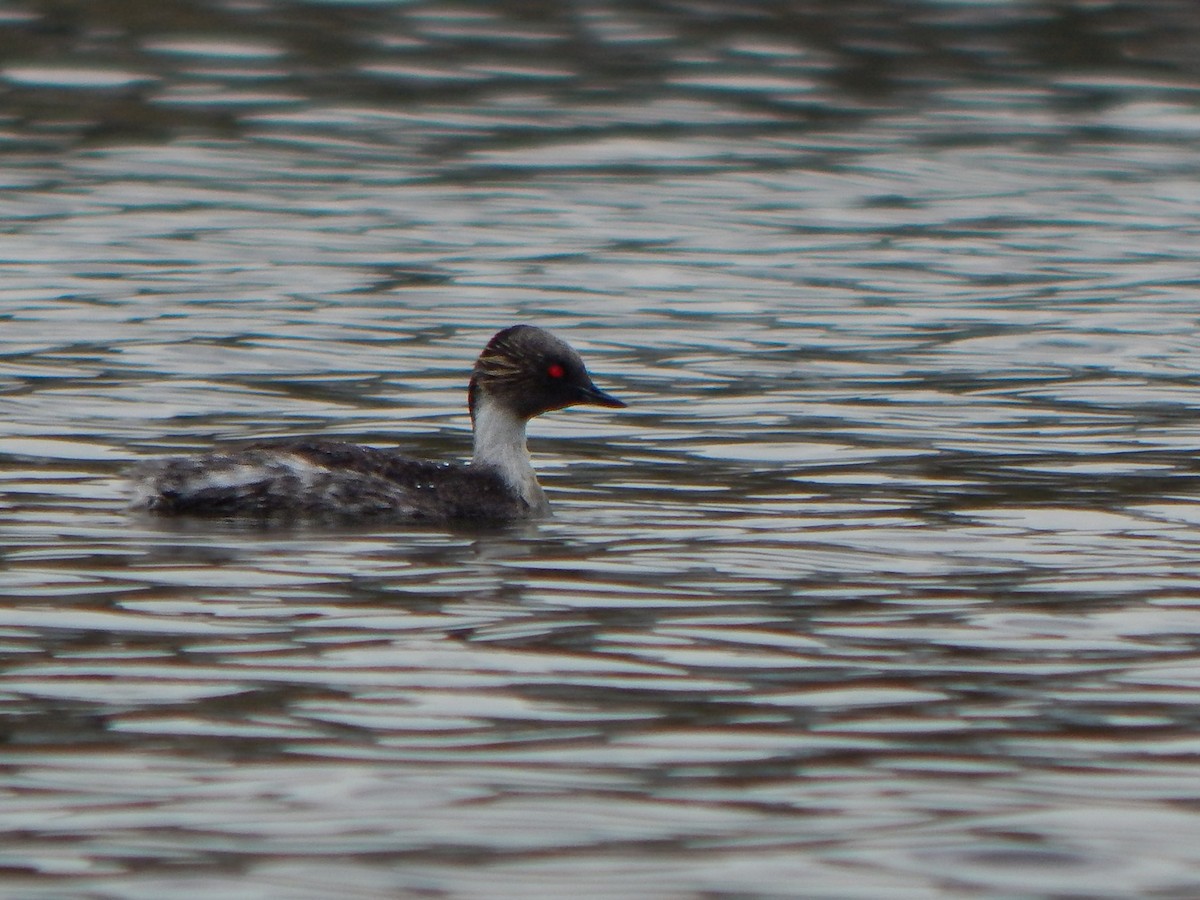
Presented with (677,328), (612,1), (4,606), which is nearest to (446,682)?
(4,606)

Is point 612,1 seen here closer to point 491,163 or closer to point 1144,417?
point 491,163

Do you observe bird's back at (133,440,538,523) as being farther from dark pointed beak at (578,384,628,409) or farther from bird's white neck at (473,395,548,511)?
dark pointed beak at (578,384,628,409)

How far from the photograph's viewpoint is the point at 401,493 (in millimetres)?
11438

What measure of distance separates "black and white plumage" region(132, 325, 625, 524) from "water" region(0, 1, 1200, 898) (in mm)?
177

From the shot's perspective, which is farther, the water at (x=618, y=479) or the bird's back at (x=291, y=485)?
the bird's back at (x=291, y=485)

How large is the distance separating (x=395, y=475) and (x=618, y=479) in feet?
5.10

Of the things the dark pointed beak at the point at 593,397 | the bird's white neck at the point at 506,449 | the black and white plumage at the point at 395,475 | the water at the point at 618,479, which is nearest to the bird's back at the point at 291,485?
the black and white plumage at the point at 395,475

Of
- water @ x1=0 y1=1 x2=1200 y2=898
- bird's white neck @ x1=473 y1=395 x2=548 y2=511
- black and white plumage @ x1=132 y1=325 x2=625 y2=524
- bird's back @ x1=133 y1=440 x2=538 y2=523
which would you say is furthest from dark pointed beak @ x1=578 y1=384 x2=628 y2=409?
bird's back @ x1=133 y1=440 x2=538 y2=523

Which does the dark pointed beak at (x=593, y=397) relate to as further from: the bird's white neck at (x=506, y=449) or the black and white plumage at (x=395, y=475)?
the bird's white neck at (x=506, y=449)

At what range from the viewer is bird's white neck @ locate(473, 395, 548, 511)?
11.8 meters

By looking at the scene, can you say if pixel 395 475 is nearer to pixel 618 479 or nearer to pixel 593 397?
pixel 593 397

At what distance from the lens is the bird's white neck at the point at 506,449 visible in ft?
38.7

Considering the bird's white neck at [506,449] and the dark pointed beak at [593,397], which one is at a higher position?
the dark pointed beak at [593,397]

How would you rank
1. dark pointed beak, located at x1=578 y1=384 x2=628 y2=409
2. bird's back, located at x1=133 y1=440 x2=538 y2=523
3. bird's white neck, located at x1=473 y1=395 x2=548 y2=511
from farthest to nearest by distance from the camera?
dark pointed beak, located at x1=578 y1=384 x2=628 y2=409, bird's white neck, located at x1=473 y1=395 x2=548 y2=511, bird's back, located at x1=133 y1=440 x2=538 y2=523
